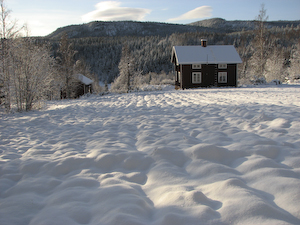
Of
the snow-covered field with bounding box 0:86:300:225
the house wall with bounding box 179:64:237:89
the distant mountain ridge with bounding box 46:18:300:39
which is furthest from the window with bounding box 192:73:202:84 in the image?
the distant mountain ridge with bounding box 46:18:300:39

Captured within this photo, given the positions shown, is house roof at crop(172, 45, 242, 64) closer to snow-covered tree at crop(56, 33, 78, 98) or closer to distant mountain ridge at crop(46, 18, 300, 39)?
snow-covered tree at crop(56, 33, 78, 98)

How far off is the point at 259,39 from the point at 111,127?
3156 cm

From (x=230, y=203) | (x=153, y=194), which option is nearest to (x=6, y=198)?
(x=153, y=194)

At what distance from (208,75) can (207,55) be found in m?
2.41

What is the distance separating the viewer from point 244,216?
183 centimetres

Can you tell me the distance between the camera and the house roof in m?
25.3

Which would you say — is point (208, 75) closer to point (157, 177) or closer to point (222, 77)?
point (222, 77)

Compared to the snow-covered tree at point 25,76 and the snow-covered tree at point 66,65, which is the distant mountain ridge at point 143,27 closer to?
the snow-covered tree at point 66,65

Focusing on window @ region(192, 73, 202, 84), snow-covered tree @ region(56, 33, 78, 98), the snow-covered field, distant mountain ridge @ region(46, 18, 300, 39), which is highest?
distant mountain ridge @ region(46, 18, 300, 39)

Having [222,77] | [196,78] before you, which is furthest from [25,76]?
[222,77]

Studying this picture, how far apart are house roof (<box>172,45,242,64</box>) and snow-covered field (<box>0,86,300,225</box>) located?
69.7ft

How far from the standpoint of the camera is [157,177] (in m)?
2.80

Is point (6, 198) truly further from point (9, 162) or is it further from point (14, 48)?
point (14, 48)

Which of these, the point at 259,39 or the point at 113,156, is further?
the point at 259,39
